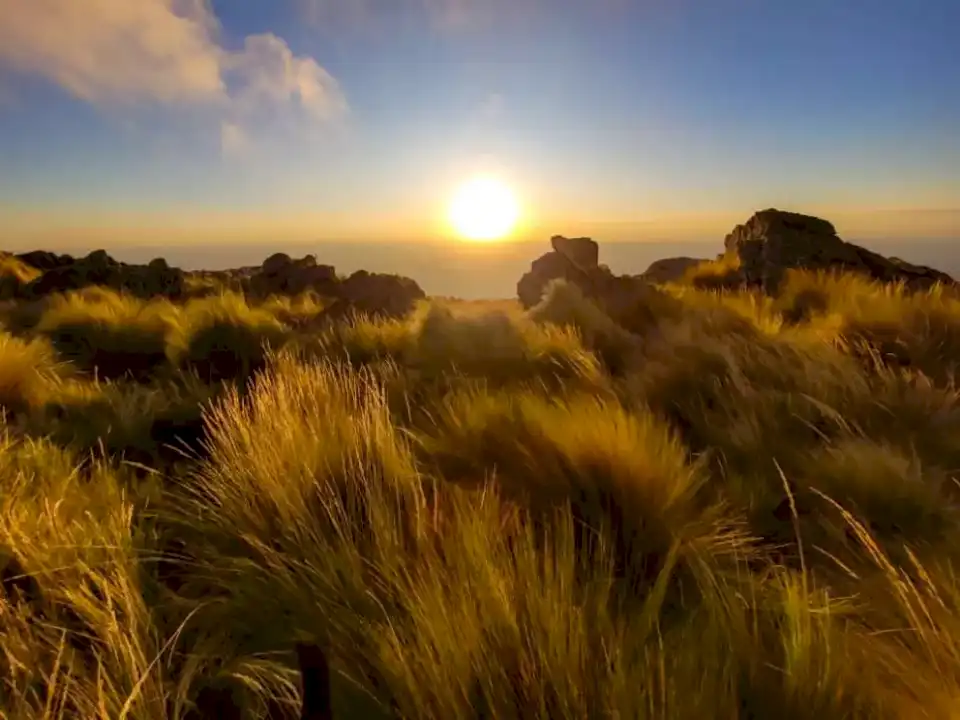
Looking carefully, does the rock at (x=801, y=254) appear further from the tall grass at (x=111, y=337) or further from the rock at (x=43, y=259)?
the rock at (x=43, y=259)

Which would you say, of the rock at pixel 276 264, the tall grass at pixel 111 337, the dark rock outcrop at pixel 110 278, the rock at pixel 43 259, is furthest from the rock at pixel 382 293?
the rock at pixel 43 259

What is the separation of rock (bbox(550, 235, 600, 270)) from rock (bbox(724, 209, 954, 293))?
2.62 metres

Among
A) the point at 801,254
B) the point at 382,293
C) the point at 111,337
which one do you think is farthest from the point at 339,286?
the point at 801,254

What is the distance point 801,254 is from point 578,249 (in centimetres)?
389

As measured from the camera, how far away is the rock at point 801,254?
1221 centimetres

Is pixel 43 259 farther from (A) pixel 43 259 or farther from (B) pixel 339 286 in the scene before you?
(B) pixel 339 286

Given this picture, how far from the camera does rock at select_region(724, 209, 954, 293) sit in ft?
40.1

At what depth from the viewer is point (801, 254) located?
12.6 m

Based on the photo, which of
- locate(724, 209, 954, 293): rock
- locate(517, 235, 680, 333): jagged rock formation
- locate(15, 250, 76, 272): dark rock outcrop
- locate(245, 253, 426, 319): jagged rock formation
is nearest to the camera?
locate(517, 235, 680, 333): jagged rock formation

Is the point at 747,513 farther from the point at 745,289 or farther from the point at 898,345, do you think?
the point at 745,289

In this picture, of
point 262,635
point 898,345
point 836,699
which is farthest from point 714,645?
point 898,345

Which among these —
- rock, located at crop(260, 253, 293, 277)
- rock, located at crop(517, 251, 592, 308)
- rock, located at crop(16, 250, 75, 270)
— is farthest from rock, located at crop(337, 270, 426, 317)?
rock, located at crop(16, 250, 75, 270)

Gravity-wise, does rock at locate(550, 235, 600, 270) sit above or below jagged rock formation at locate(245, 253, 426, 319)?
above

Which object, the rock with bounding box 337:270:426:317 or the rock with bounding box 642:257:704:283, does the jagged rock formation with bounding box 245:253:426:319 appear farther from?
the rock with bounding box 642:257:704:283
